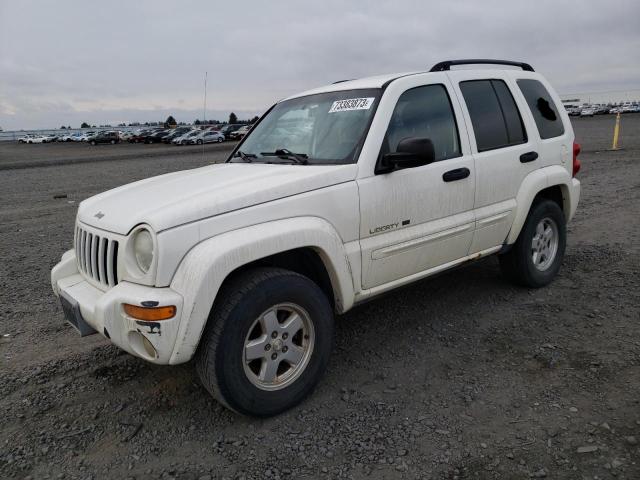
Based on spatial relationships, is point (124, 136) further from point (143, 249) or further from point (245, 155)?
point (143, 249)

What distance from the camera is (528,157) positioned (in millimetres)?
4363

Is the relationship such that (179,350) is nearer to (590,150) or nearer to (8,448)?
(8,448)

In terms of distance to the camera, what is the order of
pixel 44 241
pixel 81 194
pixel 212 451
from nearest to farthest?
1. pixel 212 451
2. pixel 44 241
3. pixel 81 194

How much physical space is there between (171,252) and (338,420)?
1.34 meters

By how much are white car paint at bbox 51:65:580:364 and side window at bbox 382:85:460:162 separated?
58 mm

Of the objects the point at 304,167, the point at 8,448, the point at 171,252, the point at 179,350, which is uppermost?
the point at 304,167

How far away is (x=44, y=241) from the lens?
7.61 m

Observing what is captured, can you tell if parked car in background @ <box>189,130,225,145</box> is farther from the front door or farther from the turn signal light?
the turn signal light

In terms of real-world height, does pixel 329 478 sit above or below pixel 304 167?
A: below

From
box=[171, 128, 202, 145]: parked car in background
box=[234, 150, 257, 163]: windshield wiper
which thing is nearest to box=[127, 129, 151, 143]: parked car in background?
box=[171, 128, 202, 145]: parked car in background

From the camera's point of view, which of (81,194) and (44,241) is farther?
(81,194)

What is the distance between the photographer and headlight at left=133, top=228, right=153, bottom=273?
2707mm

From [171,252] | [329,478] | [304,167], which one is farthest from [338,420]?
[304,167]

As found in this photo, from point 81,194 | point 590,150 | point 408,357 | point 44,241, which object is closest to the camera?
point 408,357
